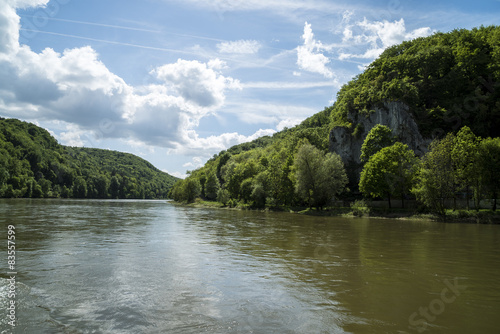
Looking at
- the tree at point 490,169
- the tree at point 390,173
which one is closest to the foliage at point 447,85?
the tree at point 390,173

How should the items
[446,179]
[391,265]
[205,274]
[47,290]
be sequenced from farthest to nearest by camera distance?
[446,179] < [391,265] < [205,274] < [47,290]

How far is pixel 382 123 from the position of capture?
79.5m

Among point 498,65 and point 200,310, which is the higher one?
point 498,65

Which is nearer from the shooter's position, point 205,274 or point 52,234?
point 205,274

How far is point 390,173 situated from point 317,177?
15.0 m

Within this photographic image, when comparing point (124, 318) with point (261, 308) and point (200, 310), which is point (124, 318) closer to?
point (200, 310)

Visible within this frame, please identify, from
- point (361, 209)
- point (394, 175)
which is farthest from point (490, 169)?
point (361, 209)

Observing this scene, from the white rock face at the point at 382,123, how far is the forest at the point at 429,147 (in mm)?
1567

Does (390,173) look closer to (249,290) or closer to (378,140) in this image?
(378,140)

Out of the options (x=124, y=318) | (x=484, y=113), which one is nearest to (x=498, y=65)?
(x=484, y=113)

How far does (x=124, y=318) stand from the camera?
28.5ft

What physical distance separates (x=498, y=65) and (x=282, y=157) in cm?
5711

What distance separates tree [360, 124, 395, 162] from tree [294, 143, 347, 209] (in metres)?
8.70

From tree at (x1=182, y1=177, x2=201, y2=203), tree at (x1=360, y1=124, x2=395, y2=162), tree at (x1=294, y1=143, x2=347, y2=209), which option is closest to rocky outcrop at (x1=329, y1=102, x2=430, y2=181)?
tree at (x1=360, y1=124, x2=395, y2=162)
